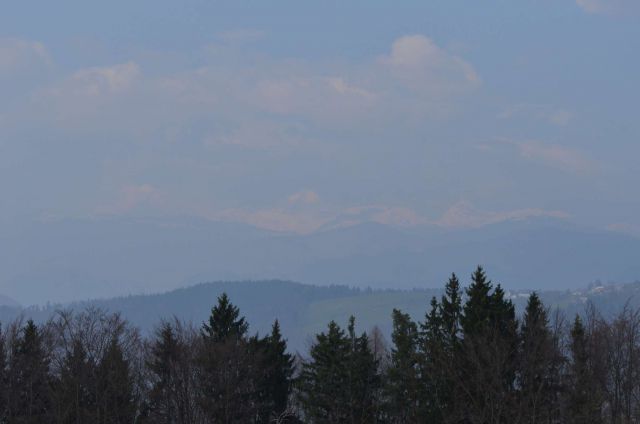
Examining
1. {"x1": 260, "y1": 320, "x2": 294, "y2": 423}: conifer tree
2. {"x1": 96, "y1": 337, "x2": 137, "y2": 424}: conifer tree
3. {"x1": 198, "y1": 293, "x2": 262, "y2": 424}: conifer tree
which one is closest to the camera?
{"x1": 96, "y1": 337, "x2": 137, "y2": 424}: conifer tree

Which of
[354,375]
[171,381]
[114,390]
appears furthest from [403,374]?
[114,390]

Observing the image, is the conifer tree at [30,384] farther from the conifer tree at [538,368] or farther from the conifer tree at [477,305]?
the conifer tree at [538,368]

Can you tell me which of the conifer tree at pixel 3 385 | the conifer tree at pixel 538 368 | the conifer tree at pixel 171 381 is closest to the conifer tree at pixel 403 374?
the conifer tree at pixel 538 368

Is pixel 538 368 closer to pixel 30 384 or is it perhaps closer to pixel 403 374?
pixel 403 374

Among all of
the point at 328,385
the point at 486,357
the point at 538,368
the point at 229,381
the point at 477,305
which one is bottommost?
the point at 328,385

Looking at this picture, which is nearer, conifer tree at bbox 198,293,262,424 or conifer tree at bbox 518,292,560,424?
conifer tree at bbox 518,292,560,424

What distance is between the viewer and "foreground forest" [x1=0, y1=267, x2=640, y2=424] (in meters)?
58.5

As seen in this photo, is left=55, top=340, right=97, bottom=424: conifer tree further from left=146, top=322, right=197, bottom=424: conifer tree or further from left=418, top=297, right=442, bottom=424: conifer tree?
left=418, top=297, right=442, bottom=424: conifer tree

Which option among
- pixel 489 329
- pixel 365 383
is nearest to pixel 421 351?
pixel 365 383

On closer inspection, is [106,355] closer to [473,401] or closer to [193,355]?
[193,355]

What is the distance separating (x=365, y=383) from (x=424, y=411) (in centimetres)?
620

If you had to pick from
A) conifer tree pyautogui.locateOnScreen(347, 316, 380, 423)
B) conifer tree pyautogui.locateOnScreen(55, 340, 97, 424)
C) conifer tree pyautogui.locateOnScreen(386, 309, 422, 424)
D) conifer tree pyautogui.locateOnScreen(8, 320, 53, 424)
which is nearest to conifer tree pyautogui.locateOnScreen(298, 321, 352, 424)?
conifer tree pyautogui.locateOnScreen(347, 316, 380, 423)

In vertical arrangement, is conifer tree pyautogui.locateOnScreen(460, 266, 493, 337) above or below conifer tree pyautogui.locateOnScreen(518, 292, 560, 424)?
above

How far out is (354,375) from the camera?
210 feet
